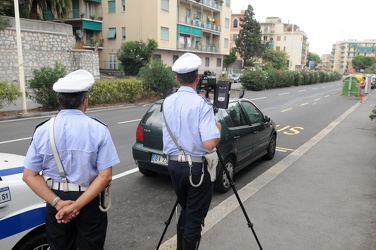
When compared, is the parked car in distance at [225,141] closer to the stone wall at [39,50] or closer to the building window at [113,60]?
the stone wall at [39,50]

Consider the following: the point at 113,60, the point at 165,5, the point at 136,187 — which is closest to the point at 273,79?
the point at 165,5

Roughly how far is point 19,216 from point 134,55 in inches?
1193

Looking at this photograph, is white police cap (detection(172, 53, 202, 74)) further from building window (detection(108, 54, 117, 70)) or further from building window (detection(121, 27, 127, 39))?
building window (detection(121, 27, 127, 39))

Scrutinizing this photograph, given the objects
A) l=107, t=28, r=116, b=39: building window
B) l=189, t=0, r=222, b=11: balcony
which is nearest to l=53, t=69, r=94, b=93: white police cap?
l=107, t=28, r=116, b=39: building window

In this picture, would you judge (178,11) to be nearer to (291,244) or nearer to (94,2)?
(94,2)

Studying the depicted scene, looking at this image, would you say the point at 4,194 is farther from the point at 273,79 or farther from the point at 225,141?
the point at 273,79

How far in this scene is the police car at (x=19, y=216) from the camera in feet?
7.43

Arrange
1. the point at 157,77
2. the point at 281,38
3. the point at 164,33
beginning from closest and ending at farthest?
the point at 157,77 → the point at 164,33 → the point at 281,38

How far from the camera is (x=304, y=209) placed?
4.47 m

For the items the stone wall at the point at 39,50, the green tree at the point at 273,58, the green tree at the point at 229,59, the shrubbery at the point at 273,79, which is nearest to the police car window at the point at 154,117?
the stone wall at the point at 39,50

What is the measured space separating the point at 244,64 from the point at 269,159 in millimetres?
63356

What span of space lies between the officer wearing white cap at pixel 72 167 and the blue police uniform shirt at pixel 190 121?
0.66 metres

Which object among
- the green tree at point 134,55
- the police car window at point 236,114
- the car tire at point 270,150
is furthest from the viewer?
the green tree at point 134,55

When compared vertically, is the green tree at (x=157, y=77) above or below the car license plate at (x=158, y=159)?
above
